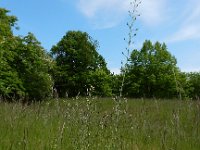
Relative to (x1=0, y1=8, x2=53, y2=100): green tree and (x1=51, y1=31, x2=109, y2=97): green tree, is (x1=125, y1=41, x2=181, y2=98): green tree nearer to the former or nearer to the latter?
(x1=51, y1=31, x2=109, y2=97): green tree

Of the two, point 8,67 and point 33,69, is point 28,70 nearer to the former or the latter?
point 33,69

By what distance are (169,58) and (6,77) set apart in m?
34.6

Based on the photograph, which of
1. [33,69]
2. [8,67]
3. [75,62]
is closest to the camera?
[8,67]

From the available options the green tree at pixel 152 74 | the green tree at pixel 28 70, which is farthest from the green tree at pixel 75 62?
the green tree at pixel 28 70

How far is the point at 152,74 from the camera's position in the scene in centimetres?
5556

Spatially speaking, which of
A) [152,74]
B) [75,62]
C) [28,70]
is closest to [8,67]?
[28,70]

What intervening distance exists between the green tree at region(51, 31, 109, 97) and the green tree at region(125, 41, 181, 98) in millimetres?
4559

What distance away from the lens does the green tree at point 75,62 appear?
170ft

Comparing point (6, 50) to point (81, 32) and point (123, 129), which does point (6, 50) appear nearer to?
point (123, 129)

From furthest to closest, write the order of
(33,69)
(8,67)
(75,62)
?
1. (75,62)
2. (33,69)
3. (8,67)

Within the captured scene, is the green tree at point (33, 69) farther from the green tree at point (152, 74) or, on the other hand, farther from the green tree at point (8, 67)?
the green tree at point (152, 74)

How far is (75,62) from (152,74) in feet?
34.2

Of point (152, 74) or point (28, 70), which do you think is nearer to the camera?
point (28, 70)

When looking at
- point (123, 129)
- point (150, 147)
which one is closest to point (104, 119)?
point (150, 147)
